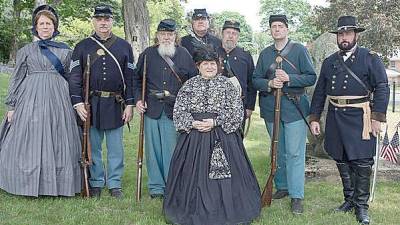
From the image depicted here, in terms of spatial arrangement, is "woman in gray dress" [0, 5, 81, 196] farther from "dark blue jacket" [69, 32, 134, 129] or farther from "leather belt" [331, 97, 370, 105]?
"leather belt" [331, 97, 370, 105]

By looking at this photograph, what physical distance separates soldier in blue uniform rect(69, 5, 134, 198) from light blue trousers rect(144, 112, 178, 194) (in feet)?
0.97

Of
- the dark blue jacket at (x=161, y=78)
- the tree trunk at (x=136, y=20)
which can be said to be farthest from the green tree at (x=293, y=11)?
the dark blue jacket at (x=161, y=78)

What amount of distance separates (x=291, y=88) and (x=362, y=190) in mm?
1199

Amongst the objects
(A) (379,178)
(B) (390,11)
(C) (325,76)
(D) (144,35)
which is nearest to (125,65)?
(C) (325,76)

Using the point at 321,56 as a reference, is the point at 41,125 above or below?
below

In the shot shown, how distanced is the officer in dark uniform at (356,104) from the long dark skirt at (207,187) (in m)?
0.94

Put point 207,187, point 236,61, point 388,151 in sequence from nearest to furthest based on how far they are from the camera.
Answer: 1. point 207,187
2. point 236,61
3. point 388,151

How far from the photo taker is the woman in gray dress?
18.0 ft

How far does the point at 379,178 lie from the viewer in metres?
6.71

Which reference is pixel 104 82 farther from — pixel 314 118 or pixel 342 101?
pixel 342 101

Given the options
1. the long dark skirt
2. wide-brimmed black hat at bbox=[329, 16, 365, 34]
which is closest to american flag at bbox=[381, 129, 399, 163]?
wide-brimmed black hat at bbox=[329, 16, 365, 34]

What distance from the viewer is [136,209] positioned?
533 centimetres

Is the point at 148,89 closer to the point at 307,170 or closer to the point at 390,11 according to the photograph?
the point at 307,170

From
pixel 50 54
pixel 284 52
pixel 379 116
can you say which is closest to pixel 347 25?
pixel 284 52
